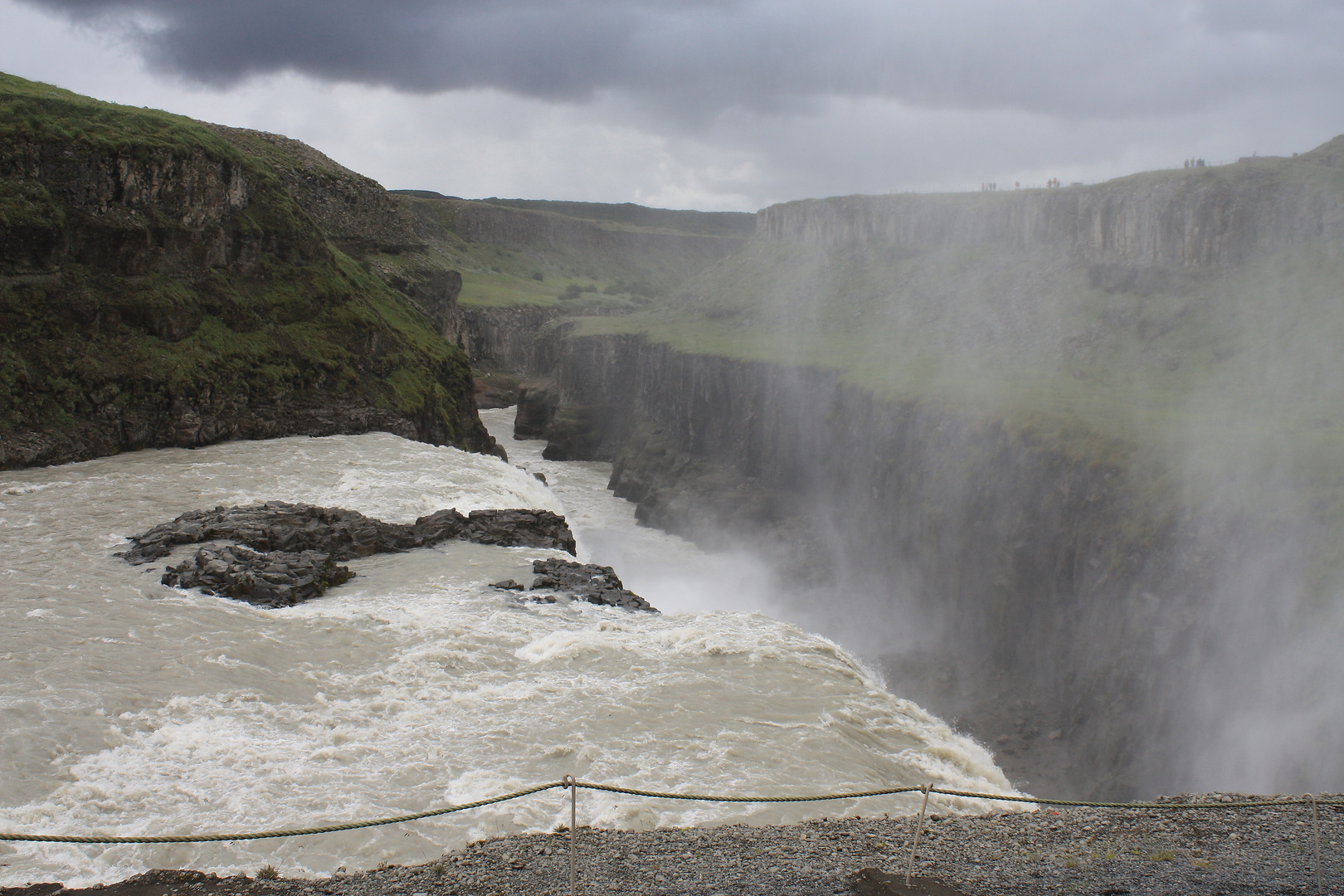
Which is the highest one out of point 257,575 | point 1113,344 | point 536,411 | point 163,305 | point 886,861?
point 163,305

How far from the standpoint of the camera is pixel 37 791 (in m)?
12.6

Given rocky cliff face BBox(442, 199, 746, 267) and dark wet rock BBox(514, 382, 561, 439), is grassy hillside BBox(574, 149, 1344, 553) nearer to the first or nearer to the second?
dark wet rock BBox(514, 382, 561, 439)

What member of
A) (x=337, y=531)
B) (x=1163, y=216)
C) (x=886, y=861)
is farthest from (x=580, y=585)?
(x=1163, y=216)

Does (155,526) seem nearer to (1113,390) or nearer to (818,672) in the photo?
(818,672)

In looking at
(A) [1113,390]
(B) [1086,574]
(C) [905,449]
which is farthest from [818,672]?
(A) [1113,390]

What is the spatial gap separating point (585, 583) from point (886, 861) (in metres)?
14.2

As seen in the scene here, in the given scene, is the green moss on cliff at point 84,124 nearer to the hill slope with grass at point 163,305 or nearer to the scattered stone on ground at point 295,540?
the hill slope with grass at point 163,305

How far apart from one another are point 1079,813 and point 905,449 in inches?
1119

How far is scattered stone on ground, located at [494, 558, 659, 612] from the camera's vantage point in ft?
72.9

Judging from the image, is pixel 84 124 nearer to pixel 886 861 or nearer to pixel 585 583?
pixel 585 583

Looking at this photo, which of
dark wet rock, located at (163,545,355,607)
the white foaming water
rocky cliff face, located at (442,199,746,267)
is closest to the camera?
the white foaming water

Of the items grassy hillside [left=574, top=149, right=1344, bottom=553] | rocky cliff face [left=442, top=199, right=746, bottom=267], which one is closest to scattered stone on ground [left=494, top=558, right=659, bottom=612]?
grassy hillside [left=574, top=149, right=1344, bottom=553]

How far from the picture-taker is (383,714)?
15711mm

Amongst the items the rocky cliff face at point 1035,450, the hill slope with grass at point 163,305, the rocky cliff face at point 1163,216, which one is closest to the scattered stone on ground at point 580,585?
the rocky cliff face at point 1035,450
